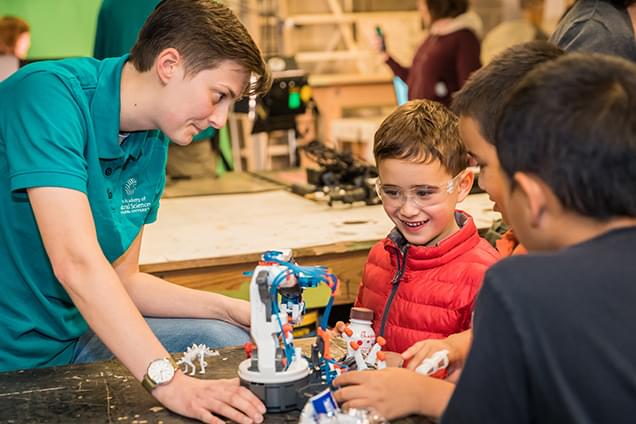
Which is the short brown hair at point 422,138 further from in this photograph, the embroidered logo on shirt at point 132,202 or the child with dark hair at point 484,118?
the embroidered logo on shirt at point 132,202

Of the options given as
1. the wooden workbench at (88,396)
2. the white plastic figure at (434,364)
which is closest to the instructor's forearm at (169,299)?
the wooden workbench at (88,396)

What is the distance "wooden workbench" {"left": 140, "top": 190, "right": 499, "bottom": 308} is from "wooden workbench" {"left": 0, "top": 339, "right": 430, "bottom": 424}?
82 centimetres

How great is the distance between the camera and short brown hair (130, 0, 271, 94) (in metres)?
1.74

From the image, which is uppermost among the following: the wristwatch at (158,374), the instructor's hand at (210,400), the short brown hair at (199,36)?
the short brown hair at (199,36)

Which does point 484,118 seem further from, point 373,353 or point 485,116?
point 373,353

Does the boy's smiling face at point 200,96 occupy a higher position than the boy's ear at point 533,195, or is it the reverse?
the boy's smiling face at point 200,96

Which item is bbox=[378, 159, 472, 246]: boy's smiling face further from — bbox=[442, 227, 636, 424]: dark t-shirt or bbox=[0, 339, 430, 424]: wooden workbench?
bbox=[442, 227, 636, 424]: dark t-shirt

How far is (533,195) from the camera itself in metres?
1.10

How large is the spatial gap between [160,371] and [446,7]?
12.5ft

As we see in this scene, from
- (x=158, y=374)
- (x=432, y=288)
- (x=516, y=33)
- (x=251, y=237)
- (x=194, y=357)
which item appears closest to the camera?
(x=158, y=374)

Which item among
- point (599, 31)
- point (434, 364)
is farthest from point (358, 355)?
point (599, 31)

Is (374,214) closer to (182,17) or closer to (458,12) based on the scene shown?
(182,17)

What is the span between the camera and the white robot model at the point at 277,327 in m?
1.39

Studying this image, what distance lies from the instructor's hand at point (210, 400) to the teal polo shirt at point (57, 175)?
427 millimetres
